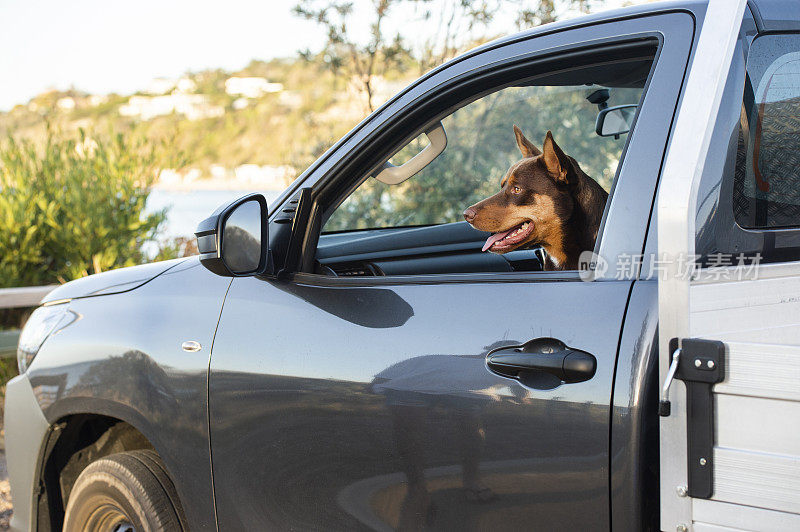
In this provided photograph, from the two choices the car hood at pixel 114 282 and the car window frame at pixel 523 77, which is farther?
the car hood at pixel 114 282

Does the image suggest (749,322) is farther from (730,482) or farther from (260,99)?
(260,99)

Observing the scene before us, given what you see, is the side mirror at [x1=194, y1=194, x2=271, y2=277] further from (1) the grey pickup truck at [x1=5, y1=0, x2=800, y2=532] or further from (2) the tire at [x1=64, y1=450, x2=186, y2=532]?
(2) the tire at [x1=64, y1=450, x2=186, y2=532]

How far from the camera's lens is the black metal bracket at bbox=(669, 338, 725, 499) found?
1.29m

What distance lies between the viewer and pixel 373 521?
182 cm

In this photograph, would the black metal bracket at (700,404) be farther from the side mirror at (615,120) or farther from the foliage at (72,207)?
the foliage at (72,207)

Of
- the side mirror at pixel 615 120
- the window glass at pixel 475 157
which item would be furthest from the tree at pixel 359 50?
the side mirror at pixel 615 120

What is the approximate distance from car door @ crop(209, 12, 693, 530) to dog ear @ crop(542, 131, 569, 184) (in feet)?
1.33

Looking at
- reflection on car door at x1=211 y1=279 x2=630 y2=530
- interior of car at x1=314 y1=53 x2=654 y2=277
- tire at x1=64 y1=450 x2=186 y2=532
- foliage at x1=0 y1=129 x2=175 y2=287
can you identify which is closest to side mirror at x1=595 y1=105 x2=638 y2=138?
interior of car at x1=314 y1=53 x2=654 y2=277

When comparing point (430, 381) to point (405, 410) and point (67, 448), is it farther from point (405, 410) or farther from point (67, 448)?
point (67, 448)

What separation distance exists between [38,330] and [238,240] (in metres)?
1.13

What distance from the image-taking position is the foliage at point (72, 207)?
6.29 metres

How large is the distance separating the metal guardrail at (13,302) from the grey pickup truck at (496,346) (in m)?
2.94

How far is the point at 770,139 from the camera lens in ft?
5.19

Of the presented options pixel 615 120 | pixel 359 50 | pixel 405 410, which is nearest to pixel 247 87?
pixel 359 50
